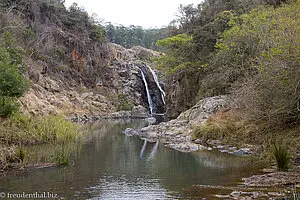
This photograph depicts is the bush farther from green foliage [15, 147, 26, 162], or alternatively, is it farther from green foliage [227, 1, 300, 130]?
green foliage [15, 147, 26, 162]

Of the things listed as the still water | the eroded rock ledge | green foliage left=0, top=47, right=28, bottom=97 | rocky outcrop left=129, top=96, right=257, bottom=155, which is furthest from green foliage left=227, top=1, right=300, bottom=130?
green foliage left=0, top=47, right=28, bottom=97

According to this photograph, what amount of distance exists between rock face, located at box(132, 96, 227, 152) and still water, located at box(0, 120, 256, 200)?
4219 millimetres

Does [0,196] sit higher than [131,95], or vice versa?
[131,95]

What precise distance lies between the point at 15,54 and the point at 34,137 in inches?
331

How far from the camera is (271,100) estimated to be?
1262 centimetres

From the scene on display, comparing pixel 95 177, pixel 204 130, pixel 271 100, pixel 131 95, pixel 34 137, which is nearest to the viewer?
pixel 95 177

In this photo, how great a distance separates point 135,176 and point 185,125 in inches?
459

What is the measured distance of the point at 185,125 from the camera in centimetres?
2177

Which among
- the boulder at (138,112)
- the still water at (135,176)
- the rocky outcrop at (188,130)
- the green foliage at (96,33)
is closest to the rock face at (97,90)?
the boulder at (138,112)

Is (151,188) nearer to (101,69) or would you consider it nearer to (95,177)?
(95,177)

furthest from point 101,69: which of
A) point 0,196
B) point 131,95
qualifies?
point 0,196

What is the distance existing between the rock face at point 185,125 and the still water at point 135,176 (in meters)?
4.22

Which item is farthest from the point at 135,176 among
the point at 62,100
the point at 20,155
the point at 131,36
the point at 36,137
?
the point at 131,36

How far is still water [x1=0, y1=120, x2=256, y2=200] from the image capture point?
8438mm
